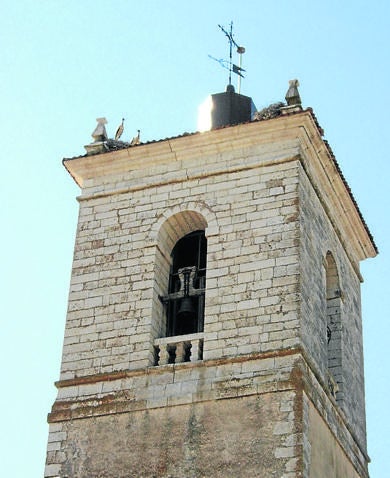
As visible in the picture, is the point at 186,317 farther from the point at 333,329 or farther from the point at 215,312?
the point at 333,329

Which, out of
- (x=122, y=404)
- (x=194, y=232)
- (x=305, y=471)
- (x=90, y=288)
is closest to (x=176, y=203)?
(x=194, y=232)

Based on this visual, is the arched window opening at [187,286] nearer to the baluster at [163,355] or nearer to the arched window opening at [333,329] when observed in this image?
the baluster at [163,355]

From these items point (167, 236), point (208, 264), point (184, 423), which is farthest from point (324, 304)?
point (184, 423)

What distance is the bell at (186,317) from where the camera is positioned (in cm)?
1542

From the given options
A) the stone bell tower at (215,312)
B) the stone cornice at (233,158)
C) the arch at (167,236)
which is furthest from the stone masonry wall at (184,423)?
the stone cornice at (233,158)

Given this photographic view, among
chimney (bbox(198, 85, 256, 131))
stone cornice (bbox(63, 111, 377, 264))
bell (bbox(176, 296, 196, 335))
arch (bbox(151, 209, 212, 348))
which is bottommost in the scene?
bell (bbox(176, 296, 196, 335))

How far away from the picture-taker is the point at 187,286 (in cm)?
1571

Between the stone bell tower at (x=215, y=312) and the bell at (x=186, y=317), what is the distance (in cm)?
2

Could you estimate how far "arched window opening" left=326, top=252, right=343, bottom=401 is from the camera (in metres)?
15.7

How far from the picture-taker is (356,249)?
18047 millimetres

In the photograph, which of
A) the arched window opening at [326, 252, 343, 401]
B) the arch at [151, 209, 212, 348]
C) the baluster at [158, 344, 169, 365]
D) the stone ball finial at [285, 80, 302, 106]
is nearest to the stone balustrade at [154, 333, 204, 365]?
the baluster at [158, 344, 169, 365]

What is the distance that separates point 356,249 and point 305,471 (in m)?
5.55

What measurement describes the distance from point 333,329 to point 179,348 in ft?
8.08

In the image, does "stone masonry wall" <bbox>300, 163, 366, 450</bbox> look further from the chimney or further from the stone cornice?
the chimney
